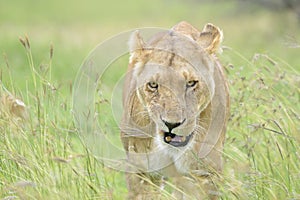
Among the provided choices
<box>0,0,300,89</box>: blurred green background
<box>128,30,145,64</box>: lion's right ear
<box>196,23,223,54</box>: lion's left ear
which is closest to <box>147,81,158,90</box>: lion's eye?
<box>128,30,145,64</box>: lion's right ear

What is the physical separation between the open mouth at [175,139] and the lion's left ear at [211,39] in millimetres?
600

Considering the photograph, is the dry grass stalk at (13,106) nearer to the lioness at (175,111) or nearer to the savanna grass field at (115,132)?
the savanna grass field at (115,132)

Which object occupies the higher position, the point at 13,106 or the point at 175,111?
the point at 175,111

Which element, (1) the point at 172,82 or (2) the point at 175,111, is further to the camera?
(1) the point at 172,82

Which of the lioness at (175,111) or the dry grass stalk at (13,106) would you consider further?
the dry grass stalk at (13,106)

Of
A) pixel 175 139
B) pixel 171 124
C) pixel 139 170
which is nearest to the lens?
pixel 171 124

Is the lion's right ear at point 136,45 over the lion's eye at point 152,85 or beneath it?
over

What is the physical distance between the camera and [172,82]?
4.25 meters

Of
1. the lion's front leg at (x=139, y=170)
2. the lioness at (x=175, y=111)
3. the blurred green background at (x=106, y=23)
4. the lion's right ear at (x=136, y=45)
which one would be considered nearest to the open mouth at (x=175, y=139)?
the lioness at (x=175, y=111)

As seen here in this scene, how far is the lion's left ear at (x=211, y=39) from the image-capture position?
458 cm

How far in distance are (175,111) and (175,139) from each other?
0.17 metres

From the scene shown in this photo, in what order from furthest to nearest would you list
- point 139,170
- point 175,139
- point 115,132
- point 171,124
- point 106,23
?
point 106,23, point 115,132, point 139,170, point 175,139, point 171,124

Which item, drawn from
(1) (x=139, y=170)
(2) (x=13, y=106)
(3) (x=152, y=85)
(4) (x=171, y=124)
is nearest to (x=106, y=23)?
(2) (x=13, y=106)

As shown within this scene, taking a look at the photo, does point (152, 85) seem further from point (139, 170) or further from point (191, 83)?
point (139, 170)
